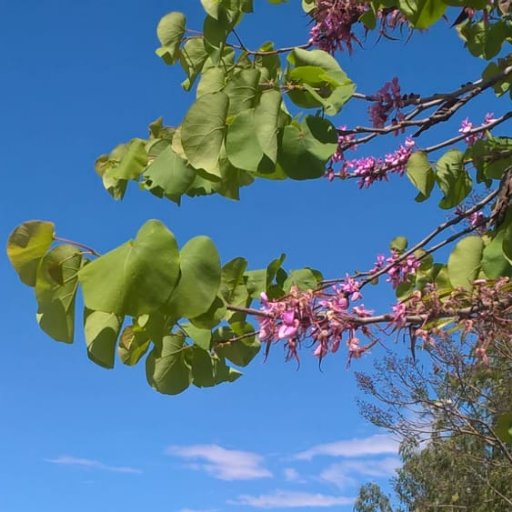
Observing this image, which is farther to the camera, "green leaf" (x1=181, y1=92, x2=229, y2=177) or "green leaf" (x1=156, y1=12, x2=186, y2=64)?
"green leaf" (x1=156, y1=12, x2=186, y2=64)

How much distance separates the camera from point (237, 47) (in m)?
1.86

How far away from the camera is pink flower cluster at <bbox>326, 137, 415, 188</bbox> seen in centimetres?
216

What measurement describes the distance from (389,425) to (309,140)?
28.1 feet

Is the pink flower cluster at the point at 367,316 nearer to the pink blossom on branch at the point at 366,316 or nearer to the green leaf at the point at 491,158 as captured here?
the pink blossom on branch at the point at 366,316

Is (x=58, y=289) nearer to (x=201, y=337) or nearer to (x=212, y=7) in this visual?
(x=201, y=337)

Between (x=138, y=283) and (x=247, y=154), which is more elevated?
(x=247, y=154)

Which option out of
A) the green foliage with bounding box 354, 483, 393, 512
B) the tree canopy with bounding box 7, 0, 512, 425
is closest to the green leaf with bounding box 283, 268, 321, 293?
the tree canopy with bounding box 7, 0, 512, 425

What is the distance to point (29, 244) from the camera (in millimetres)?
1204

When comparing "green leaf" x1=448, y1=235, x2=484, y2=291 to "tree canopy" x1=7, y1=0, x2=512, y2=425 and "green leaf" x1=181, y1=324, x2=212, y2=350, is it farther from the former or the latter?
"green leaf" x1=181, y1=324, x2=212, y2=350

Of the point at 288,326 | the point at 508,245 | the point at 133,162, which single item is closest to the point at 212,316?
the point at 288,326

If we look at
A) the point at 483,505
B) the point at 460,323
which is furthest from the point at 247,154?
the point at 483,505

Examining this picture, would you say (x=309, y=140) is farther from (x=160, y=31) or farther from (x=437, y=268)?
(x=160, y=31)

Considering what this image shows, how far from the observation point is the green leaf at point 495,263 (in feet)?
4.71

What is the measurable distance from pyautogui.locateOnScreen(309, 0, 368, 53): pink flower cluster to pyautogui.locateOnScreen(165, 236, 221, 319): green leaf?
44.1 inches
